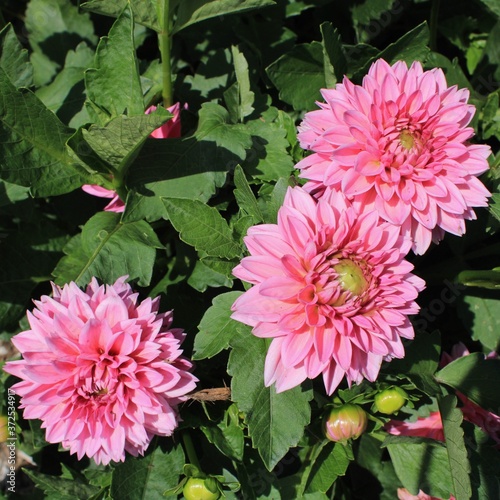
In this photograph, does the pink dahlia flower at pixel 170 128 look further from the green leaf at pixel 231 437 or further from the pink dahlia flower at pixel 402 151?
the green leaf at pixel 231 437

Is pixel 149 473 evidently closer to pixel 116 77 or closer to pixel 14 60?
pixel 116 77

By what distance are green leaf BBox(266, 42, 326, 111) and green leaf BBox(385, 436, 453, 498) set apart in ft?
3.93

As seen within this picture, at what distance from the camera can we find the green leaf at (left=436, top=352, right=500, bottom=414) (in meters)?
1.92

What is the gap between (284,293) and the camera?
4.60ft

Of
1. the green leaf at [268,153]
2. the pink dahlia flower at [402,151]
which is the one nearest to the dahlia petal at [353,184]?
the pink dahlia flower at [402,151]

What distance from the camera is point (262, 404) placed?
1.62 m

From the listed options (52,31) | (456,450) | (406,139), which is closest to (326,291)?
(406,139)

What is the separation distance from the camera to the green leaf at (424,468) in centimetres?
194

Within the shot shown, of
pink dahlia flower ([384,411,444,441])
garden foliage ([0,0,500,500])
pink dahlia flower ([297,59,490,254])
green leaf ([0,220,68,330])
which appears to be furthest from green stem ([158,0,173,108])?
pink dahlia flower ([384,411,444,441])

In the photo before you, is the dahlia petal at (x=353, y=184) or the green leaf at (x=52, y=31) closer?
the dahlia petal at (x=353, y=184)

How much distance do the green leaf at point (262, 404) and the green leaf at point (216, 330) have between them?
36 mm

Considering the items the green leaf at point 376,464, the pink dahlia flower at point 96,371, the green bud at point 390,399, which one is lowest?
the green leaf at point 376,464

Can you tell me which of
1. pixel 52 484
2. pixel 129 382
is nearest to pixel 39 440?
pixel 52 484

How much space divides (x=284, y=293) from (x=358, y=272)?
20 cm
